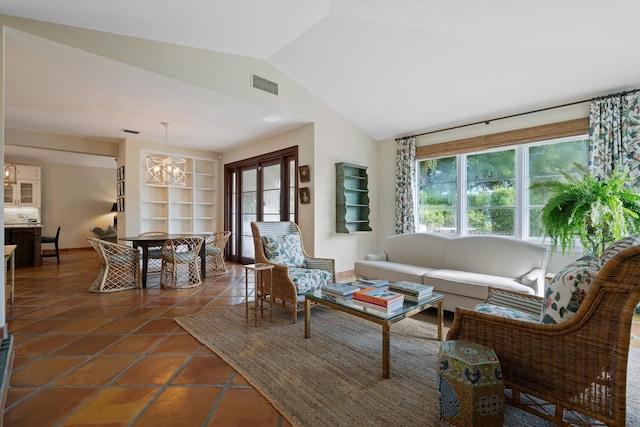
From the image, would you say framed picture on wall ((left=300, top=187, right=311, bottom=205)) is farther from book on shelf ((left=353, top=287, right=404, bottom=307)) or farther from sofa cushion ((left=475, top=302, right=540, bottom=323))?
sofa cushion ((left=475, top=302, right=540, bottom=323))

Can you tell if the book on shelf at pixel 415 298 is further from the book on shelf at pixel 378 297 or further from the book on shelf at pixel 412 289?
the book on shelf at pixel 378 297

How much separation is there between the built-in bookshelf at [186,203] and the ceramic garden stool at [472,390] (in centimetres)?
591

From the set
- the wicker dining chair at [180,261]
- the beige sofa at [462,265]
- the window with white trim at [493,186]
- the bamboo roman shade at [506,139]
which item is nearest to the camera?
the beige sofa at [462,265]

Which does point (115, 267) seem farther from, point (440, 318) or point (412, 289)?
point (440, 318)

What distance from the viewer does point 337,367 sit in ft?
6.90

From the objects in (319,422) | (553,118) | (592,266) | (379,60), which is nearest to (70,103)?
(379,60)

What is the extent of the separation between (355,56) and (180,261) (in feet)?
11.9

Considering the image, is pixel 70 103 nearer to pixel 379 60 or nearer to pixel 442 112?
pixel 379 60

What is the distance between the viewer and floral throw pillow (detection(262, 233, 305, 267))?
11.3 ft

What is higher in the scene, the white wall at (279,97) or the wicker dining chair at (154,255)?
→ the white wall at (279,97)

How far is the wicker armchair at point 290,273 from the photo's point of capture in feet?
9.73

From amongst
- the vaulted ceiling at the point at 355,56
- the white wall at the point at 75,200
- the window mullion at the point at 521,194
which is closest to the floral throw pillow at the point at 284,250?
the vaulted ceiling at the point at 355,56

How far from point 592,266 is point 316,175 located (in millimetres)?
3611

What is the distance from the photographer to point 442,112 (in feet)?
14.2
